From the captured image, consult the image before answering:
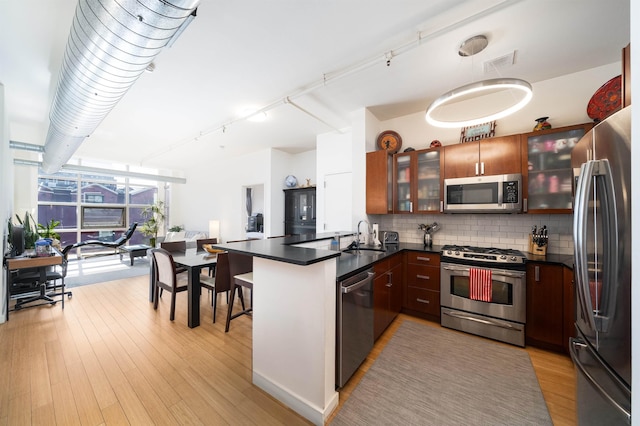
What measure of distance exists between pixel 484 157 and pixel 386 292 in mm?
1980

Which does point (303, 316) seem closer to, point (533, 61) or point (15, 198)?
point (533, 61)

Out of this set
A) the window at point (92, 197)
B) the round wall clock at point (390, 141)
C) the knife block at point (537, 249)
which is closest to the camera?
the knife block at point (537, 249)

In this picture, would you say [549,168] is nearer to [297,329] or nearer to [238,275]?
[297,329]

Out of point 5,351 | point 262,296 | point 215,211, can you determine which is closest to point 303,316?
point 262,296

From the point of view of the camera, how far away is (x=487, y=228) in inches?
121

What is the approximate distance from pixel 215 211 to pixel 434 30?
659 cm

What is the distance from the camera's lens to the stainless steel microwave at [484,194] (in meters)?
2.60

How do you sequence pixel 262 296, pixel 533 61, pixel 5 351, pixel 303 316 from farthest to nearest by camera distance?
1. pixel 533 61
2. pixel 5 351
3. pixel 262 296
4. pixel 303 316

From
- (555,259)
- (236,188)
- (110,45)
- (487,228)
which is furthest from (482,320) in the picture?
(236,188)

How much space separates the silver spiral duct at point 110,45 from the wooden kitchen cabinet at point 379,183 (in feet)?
8.48

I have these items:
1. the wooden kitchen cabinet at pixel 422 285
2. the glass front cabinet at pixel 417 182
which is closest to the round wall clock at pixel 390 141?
the glass front cabinet at pixel 417 182

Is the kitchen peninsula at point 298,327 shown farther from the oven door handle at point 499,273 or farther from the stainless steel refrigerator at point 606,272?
the oven door handle at point 499,273

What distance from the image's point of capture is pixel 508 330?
2414 mm

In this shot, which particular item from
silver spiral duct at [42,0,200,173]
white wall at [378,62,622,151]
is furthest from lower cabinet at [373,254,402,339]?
silver spiral duct at [42,0,200,173]
